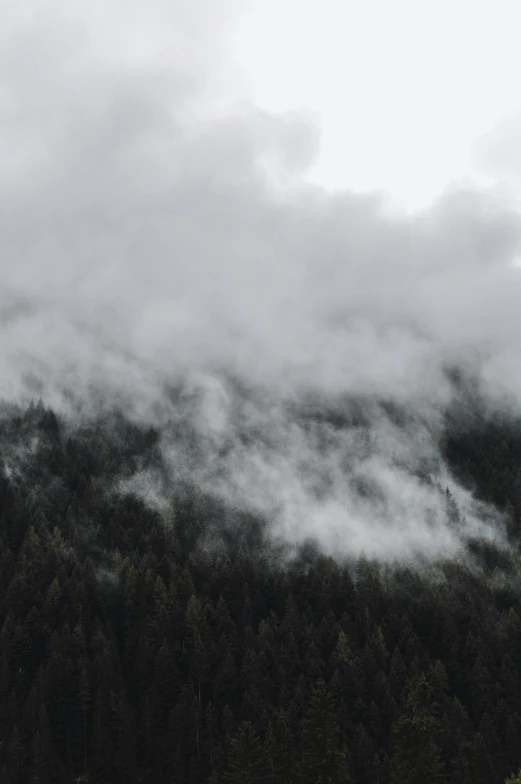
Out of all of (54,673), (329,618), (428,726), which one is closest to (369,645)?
(329,618)

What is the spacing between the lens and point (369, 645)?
153 metres

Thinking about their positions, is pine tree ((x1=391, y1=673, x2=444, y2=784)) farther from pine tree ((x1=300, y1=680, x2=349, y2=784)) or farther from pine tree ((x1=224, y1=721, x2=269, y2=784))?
pine tree ((x1=224, y1=721, x2=269, y2=784))

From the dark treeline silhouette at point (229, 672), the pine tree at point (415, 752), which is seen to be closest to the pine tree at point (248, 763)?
the dark treeline silhouette at point (229, 672)

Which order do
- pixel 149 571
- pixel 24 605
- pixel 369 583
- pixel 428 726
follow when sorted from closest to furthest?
pixel 428 726 → pixel 24 605 → pixel 149 571 → pixel 369 583

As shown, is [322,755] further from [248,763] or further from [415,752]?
[248,763]

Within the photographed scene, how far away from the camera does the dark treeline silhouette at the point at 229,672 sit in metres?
97.8

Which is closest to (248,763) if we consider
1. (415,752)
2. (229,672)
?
(415,752)

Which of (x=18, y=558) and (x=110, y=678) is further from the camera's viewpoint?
(x=18, y=558)

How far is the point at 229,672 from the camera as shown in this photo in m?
132

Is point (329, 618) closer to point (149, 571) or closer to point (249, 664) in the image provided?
point (249, 664)

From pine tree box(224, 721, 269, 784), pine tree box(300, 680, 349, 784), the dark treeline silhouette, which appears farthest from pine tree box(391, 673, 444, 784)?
pine tree box(224, 721, 269, 784)

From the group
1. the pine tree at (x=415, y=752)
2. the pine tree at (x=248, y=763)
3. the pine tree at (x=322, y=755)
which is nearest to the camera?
the pine tree at (x=415, y=752)

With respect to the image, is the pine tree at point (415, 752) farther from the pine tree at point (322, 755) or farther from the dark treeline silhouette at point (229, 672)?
the pine tree at point (322, 755)

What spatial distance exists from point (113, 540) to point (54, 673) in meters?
79.9
